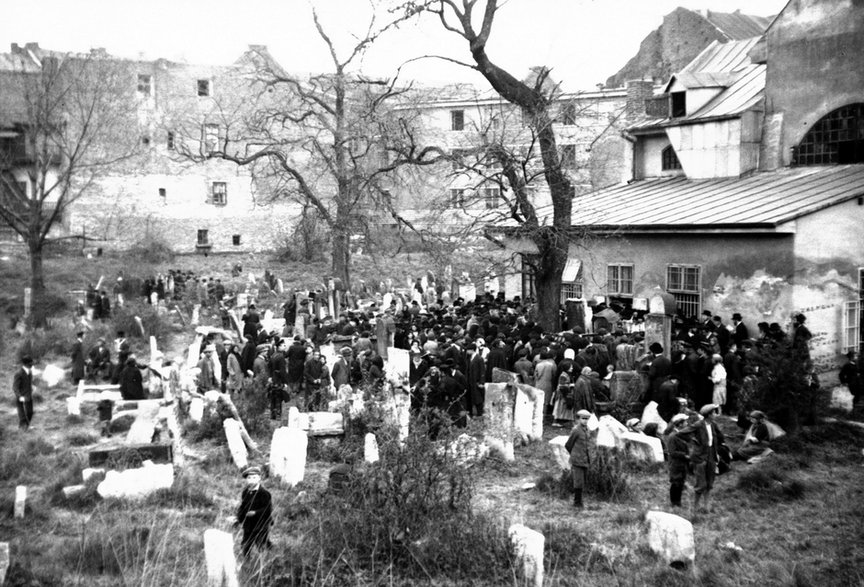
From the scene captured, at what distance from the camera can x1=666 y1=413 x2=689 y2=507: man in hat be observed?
12.4 metres

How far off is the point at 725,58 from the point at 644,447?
78.8ft

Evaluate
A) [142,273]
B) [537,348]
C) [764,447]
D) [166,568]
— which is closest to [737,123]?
[537,348]

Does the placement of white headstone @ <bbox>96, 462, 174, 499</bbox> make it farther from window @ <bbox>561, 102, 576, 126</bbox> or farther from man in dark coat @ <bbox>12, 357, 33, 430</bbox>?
window @ <bbox>561, 102, 576, 126</bbox>

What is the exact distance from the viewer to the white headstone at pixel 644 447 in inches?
578

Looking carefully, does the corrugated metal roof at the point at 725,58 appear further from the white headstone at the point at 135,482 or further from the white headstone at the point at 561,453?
the white headstone at the point at 135,482

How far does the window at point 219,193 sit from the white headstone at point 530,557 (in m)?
47.7

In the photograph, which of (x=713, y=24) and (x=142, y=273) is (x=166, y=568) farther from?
(x=713, y=24)

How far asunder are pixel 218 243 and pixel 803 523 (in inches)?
1832

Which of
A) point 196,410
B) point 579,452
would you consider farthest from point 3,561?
point 196,410

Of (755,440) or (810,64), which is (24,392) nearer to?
(755,440)

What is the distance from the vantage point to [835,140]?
24391 millimetres

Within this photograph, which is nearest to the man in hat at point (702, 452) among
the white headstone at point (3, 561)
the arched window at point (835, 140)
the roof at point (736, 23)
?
the white headstone at point (3, 561)

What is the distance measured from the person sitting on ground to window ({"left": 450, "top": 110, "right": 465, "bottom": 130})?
4276cm

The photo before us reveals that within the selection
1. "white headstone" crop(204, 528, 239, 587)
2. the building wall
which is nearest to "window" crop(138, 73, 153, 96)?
the building wall
